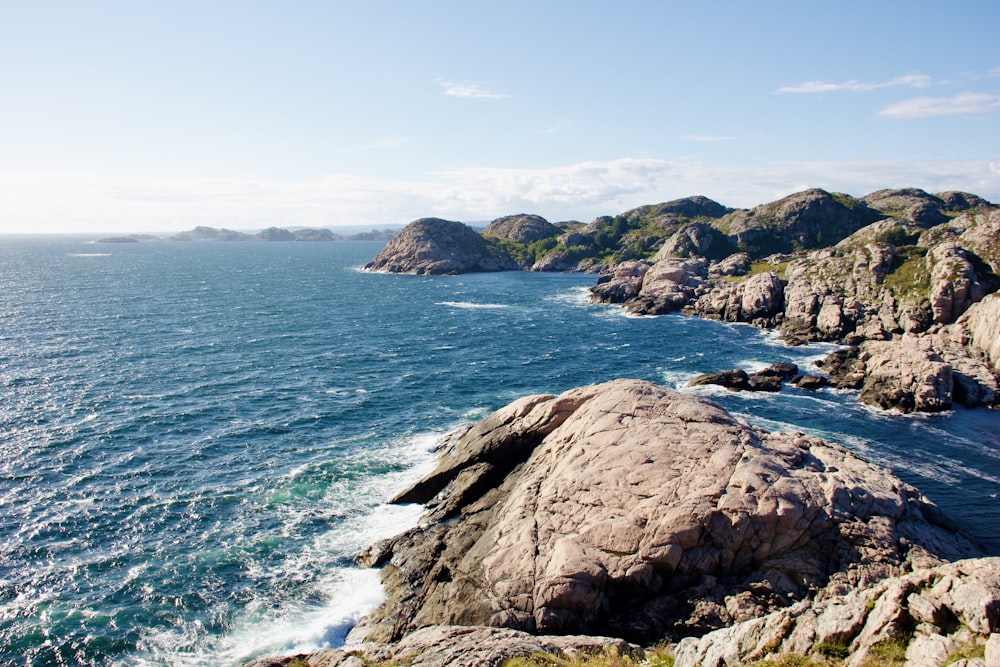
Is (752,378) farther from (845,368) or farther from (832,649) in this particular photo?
(832,649)

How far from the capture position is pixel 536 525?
35844 mm

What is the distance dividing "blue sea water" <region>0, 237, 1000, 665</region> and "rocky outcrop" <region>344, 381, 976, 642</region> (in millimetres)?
6786

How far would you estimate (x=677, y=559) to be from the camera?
31375 mm

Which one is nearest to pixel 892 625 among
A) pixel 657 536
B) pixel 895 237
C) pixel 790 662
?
pixel 790 662

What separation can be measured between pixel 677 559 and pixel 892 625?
12.0 meters

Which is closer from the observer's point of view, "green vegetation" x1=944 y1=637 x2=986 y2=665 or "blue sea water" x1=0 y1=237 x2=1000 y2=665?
"green vegetation" x1=944 y1=637 x2=986 y2=665

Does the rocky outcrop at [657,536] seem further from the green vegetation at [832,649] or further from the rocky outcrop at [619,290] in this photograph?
the rocky outcrop at [619,290]

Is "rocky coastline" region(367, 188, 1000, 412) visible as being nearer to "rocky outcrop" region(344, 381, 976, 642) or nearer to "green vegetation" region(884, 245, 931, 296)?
"green vegetation" region(884, 245, 931, 296)

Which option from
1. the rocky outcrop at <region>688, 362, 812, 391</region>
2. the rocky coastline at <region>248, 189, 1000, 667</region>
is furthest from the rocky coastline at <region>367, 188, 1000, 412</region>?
the rocky coastline at <region>248, 189, 1000, 667</region>

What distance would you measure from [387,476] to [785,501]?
32.9 m

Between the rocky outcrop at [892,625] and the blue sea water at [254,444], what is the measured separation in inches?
891

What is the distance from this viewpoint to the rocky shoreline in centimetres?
2236

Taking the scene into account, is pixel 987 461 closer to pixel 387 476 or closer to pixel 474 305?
pixel 387 476

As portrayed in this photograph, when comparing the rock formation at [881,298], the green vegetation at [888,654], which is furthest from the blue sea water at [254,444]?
the green vegetation at [888,654]
